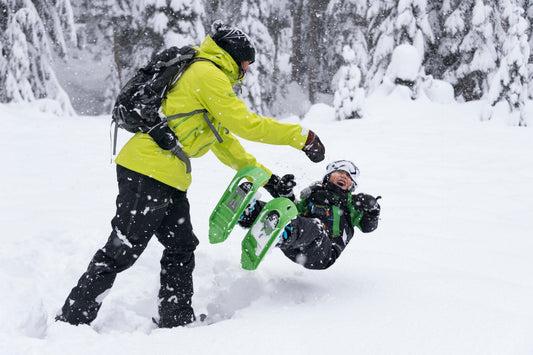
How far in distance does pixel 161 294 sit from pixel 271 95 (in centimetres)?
2254

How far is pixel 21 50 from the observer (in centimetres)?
1519

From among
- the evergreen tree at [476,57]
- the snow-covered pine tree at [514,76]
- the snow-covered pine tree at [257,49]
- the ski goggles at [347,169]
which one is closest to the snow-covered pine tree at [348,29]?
the snow-covered pine tree at [257,49]

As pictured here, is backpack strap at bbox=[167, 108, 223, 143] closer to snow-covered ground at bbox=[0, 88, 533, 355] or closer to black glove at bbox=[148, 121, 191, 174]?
black glove at bbox=[148, 121, 191, 174]

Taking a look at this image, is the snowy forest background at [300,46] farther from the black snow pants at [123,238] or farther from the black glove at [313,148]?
the black snow pants at [123,238]

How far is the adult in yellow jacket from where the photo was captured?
293cm

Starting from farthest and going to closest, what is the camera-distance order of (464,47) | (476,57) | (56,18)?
(464,47)
(476,57)
(56,18)

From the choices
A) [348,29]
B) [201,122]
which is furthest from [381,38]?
[201,122]

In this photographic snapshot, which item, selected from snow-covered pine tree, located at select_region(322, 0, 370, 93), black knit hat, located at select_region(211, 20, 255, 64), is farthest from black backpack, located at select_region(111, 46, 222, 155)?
snow-covered pine tree, located at select_region(322, 0, 370, 93)

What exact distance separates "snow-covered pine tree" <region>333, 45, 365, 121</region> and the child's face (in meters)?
9.65

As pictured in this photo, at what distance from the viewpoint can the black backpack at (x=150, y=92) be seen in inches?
116

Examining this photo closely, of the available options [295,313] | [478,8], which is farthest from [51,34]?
[295,313]

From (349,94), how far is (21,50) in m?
10.6

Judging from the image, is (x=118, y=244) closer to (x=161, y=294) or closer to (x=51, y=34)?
(x=161, y=294)

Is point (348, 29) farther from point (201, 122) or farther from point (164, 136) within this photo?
point (164, 136)
